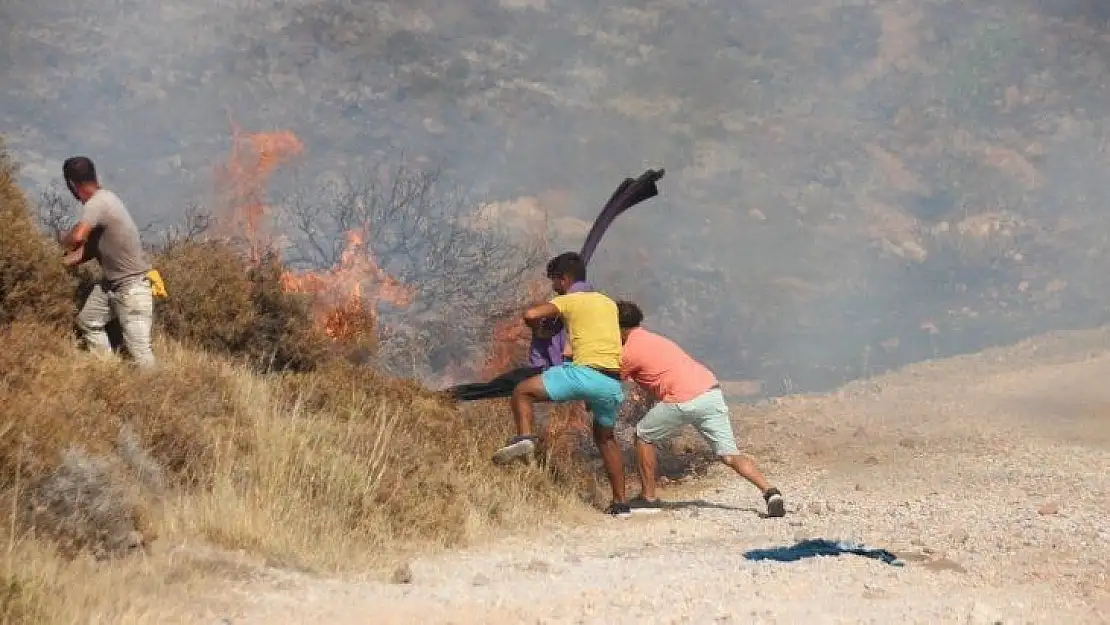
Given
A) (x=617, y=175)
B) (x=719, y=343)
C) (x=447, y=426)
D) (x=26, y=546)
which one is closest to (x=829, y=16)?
(x=617, y=175)

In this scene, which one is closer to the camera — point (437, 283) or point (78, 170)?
point (78, 170)

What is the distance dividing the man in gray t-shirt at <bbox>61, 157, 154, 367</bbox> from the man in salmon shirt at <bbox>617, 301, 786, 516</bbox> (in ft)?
11.3

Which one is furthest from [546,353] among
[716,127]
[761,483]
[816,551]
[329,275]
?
[716,127]

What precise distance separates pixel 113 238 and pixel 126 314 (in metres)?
0.52

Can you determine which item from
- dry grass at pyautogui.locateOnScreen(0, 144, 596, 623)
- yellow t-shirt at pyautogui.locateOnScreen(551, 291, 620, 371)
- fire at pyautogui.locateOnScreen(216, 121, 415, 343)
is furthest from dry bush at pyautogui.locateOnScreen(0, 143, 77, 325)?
yellow t-shirt at pyautogui.locateOnScreen(551, 291, 620, 371)

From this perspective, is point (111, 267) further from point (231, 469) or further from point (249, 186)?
point (249, 186)

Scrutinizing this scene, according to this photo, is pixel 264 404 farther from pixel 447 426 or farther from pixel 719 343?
pixel 719 343

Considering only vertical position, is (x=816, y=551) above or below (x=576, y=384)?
below

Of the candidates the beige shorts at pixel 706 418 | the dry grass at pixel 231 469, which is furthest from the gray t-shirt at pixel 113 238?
the beige shorts at pixel 706 418

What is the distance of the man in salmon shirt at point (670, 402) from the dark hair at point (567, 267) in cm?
42

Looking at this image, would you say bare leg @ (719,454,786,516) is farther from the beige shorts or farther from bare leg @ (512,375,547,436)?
bare leg @ (512,375,547,436)

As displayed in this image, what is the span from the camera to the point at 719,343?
37312 millimetres

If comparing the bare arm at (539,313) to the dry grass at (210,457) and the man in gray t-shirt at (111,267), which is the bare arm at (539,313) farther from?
the man in gray t-shirt at (111,267)

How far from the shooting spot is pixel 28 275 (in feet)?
27.0
